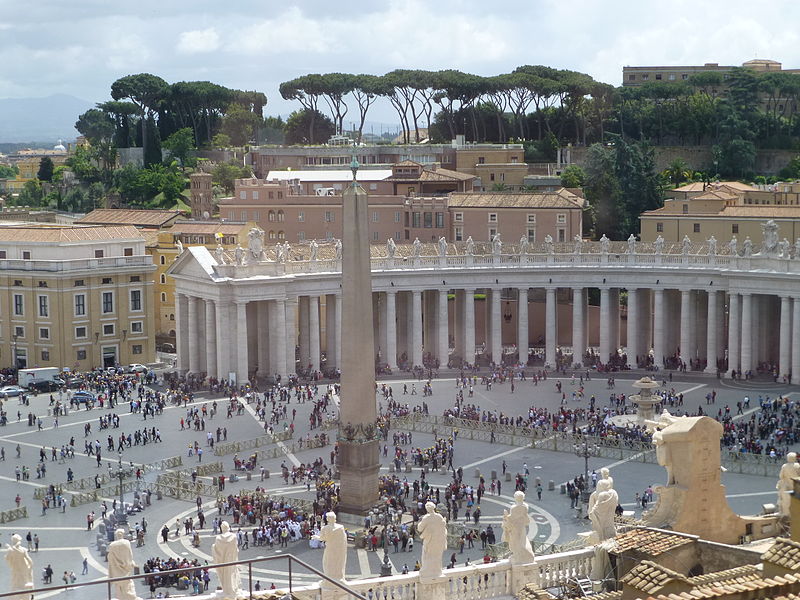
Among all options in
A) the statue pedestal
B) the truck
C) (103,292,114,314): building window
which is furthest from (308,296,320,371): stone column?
the statue pedestal

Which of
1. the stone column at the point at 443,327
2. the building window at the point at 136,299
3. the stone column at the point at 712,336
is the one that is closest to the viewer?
the stone column at the point at 712,336

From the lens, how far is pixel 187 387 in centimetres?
7244

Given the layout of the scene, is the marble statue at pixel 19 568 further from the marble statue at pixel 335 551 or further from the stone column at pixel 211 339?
the stone column at pixel 211 339

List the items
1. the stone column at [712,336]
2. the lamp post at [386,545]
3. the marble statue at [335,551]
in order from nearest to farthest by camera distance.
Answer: the marble statue at [335,551] < the lamp post at [386,545] < the stone column at [712,336]

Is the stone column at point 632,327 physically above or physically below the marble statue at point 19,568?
below

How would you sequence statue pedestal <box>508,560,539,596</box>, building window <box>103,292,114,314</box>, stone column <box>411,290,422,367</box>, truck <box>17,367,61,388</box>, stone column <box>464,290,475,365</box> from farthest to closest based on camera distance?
building window <box>103,292,114,314</box>, stone column <box>464,290,475,365</box>, stone column <box>411,290,422,367</box>, truck <box>17,367,61,388</box>, statue pedestal <box>508,560,539,596</box>

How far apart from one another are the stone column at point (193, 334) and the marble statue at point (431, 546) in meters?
57.1

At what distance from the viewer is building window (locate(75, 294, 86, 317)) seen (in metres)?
82.8

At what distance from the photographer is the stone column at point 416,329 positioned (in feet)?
260

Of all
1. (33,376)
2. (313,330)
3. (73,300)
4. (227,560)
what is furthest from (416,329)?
(227,560)

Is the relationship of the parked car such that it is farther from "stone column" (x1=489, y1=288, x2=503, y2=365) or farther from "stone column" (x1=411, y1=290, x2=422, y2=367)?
"stone column" (x1=489, y1=288, x2=503, y2=365)

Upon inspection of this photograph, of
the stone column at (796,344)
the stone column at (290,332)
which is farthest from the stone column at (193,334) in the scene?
the stone column at (796,344)

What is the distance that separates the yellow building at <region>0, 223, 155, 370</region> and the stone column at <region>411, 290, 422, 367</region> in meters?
17.0

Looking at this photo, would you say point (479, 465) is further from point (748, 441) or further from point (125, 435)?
point (125, 435)
